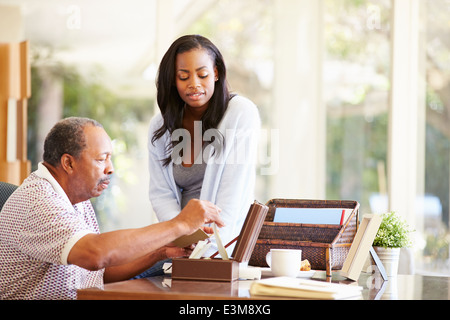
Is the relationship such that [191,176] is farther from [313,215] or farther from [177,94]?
[313,215]

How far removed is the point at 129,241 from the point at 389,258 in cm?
86

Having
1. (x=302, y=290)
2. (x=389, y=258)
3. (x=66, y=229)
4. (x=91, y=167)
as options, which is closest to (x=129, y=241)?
(x=66, y=229)

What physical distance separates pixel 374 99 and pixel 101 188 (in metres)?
3.36

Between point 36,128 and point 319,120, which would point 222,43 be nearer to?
point 319,120

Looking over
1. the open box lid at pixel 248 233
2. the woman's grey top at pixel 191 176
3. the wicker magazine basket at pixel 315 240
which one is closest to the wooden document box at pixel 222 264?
the open box lid at pixel 248 233

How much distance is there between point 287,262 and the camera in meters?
1.85

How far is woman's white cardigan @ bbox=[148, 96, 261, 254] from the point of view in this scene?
2447 mm

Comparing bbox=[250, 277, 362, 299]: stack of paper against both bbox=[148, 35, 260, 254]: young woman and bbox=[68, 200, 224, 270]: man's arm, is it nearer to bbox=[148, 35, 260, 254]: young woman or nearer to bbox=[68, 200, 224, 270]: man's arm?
bbox=[68, 200, 224, 270]: man's arm

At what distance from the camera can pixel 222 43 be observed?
4.94m

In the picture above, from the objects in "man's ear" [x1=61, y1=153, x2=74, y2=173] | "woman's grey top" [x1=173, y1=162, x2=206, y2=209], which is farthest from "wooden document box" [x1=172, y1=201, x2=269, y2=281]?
"woman's grey top" [x1=173, y1=162, x2=206, y2=209]

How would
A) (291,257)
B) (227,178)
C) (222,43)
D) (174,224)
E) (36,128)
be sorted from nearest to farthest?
(174,224)
(291,257)
(227,178)
(36,128)
(222,43)
